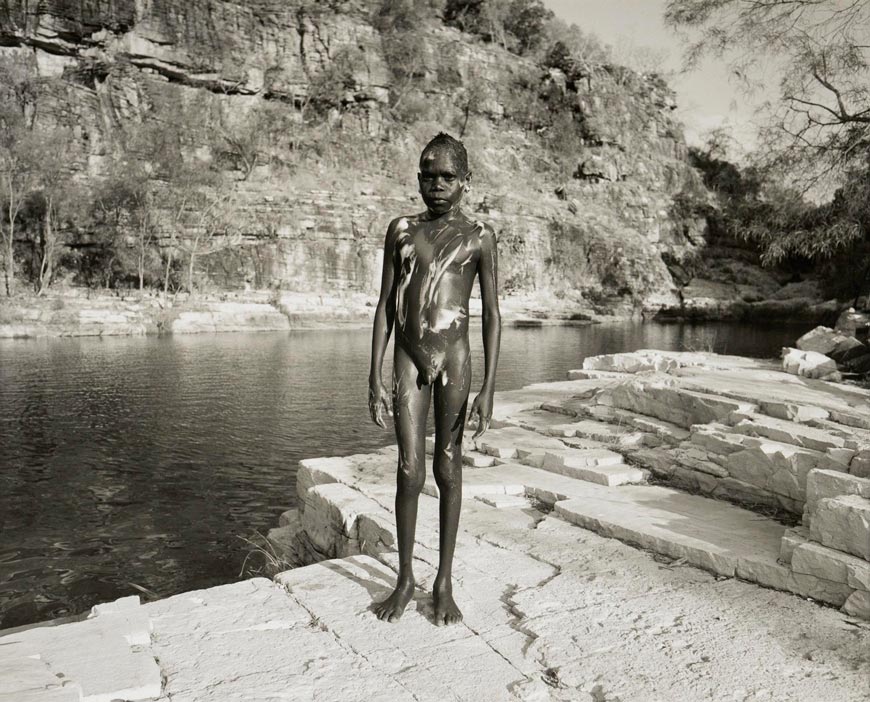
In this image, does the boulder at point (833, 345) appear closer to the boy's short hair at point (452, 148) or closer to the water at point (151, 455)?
the water at point (151, 455)

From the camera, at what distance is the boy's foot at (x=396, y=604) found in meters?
3.38

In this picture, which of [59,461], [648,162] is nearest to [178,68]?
[648,162]

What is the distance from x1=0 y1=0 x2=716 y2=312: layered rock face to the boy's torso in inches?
1686

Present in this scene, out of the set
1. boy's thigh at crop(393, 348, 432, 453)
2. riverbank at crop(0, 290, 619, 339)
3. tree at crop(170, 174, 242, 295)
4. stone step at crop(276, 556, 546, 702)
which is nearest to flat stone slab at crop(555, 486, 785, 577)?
stone step at crop(276, 556, 546, 702)

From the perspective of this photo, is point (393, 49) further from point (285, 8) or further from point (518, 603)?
point (518, 603)

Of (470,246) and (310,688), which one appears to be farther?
(470,246)

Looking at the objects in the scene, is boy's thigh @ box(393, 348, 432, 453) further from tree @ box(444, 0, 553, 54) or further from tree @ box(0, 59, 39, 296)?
tree @ box(444, 0, 553, 54)

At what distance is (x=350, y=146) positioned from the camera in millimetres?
59406

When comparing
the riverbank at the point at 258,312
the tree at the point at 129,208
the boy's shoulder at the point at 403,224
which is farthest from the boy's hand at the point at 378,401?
the tree at the point at 129,208

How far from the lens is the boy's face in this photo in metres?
3.51

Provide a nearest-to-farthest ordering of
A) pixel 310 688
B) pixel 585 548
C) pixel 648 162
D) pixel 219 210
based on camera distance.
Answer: pixel 310 688
pixel 585 548
pixel 219 210
pixel 648 162

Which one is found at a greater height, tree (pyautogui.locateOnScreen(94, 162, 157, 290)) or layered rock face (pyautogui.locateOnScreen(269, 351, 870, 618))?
tree (pyautogui.locateOnScreen(94, 162, 157, 290))

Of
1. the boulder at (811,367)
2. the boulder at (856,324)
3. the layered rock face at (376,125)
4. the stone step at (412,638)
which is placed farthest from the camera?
the layered rock face at (376,125)

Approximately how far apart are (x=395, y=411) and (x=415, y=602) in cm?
103
